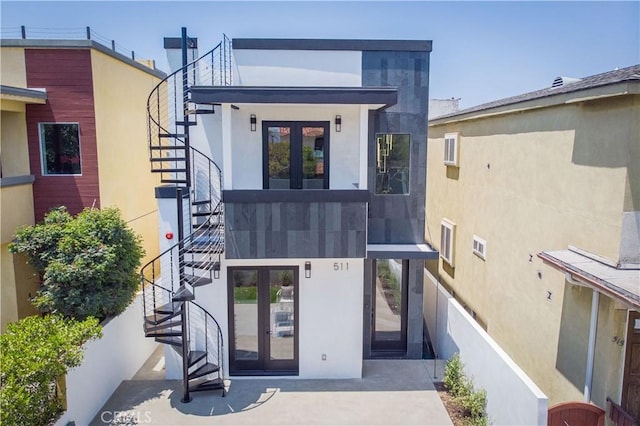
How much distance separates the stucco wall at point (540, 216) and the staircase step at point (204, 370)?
604 centimetres

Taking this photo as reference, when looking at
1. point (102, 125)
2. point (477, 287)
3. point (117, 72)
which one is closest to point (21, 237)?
point (102, 125)

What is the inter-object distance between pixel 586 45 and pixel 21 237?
14350 millimetres

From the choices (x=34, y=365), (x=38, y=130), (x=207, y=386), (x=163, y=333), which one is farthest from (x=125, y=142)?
(x=34, y=365)

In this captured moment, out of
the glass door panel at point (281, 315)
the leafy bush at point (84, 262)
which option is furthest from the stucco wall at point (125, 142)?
the glass door panel at point (281, 315)

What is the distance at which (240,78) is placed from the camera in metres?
9.98

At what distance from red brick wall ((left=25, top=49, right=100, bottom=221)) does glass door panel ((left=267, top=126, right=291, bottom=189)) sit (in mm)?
4718

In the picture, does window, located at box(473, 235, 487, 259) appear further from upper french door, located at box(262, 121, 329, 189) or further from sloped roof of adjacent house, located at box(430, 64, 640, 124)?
upper french door, located at box(262, 121, 329, 189)

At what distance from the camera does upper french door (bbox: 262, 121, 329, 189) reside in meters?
9.62

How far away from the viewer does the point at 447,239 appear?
12.7m

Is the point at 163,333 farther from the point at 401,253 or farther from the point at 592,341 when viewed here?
the point at 592,341

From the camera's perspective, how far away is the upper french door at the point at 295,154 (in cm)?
962

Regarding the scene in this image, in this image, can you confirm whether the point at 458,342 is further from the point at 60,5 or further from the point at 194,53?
the point at 60,5

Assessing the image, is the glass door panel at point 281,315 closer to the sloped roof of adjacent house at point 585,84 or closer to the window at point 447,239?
the window at point 447,239

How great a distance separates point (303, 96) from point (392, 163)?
3171 mm
